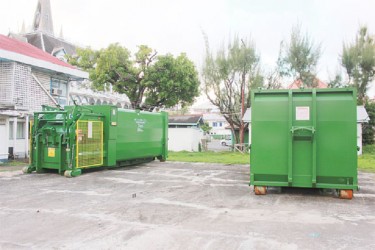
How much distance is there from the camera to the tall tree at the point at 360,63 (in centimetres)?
2791

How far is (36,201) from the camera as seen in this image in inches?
276

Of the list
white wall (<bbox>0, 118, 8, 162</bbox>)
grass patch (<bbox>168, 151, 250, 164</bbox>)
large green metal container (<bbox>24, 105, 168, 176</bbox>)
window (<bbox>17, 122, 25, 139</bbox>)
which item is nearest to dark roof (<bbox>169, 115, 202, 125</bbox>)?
grass patch (<bbox>168, 151, 250, 164</bbox>)

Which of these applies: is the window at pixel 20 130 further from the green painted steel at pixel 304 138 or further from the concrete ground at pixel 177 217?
the green painted steel at pixel 304 138

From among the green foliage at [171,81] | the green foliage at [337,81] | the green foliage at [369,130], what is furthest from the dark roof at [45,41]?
the green foliage at [369,130]

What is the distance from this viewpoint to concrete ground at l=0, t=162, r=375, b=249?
448cm

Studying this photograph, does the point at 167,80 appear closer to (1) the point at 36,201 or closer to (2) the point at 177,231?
(1) the point at 36,201

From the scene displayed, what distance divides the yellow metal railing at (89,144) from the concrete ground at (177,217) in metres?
1.66

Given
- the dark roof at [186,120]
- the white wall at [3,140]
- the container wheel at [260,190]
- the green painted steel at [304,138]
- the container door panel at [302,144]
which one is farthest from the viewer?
the dark roof at [186,120]

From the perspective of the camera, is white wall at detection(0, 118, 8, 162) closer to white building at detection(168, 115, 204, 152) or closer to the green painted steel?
the green painted steel

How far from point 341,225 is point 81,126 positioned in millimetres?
8268

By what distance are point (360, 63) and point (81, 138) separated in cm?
2567

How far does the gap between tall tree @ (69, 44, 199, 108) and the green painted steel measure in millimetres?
19815

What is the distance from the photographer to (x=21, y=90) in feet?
51.5

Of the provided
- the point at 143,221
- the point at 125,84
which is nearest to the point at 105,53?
the point at 125,84
